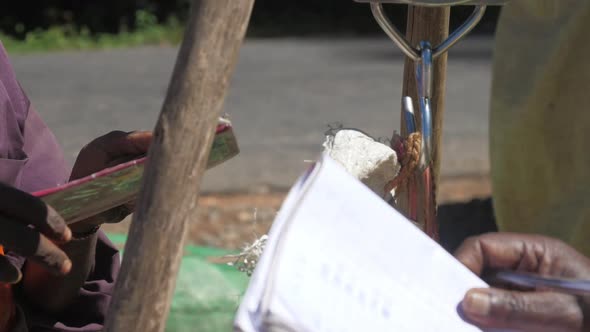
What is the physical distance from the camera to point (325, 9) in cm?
1184

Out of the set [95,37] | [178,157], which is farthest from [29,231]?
[95,37]

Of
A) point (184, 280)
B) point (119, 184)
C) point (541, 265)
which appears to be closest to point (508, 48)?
point (184, 280)

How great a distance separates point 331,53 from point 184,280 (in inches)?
259

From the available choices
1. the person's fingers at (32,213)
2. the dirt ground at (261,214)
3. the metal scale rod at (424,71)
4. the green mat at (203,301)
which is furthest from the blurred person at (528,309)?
the dirt ground at (261,214)

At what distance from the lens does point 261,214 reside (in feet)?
14.0

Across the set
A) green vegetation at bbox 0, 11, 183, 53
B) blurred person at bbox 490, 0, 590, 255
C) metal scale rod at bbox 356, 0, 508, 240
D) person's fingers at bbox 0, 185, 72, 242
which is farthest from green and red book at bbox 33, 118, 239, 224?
green vegetation at bbox 0, 11, 183, 53

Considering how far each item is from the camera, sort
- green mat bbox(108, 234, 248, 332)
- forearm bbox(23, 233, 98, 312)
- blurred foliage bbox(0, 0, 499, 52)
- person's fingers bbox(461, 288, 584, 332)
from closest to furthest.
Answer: person's fingers bbox(461, 288, 584, 332)
forearm bbox(23, 233, 98, 312)
green mat bbox(108, 234, 248, 332)
blurred foliage bbox(0, 0, 499, 52)

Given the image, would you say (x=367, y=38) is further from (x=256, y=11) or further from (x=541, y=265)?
(x=541, y=265)

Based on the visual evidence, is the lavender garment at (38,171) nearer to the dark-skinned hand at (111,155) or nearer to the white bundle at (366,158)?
the dark-skinned hand at (111,155)

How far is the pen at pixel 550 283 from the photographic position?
1.05 metres

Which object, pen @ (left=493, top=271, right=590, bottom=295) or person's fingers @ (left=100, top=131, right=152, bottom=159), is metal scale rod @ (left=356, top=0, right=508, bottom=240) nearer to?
pen @ (left=493, top=271, right=590, bottom=295)

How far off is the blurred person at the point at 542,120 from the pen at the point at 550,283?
37.9 inches

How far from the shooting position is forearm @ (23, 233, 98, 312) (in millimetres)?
1586

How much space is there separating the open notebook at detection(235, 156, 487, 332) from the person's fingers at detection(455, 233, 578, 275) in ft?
0.40
